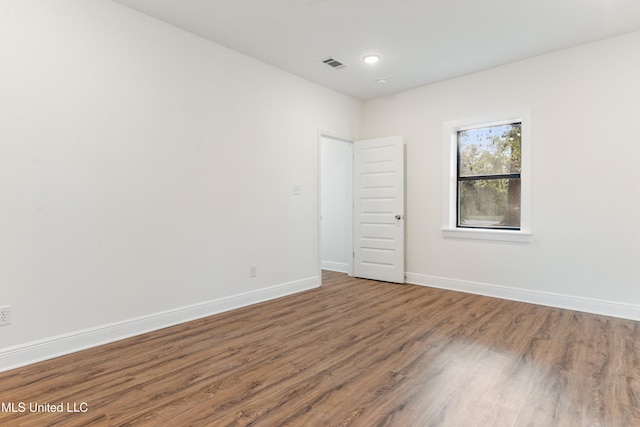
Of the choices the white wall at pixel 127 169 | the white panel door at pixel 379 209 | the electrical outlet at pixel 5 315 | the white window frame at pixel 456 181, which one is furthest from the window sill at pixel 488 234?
the electrical outlet at pixel 5 315

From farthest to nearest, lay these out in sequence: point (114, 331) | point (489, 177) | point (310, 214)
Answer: point (310, 214)
point (489, 177)
point (114, 331)

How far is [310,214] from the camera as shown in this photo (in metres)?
4.73

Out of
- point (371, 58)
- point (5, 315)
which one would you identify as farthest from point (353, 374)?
point (371, 58)

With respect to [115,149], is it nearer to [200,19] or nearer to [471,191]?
[200,19]

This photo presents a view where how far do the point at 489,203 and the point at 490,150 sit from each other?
27.4 inches

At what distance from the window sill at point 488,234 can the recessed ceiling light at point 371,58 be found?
2.39m

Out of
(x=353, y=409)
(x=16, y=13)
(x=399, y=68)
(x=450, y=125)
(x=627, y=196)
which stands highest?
(x=399, y=68)

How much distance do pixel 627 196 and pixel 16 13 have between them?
547 cm

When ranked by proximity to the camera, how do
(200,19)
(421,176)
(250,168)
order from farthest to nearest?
(421,176) < (250,168) < (200,19)

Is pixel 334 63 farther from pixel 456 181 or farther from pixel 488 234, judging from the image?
pixel 488 234

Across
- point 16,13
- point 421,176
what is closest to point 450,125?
point 421,176

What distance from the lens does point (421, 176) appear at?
4.96 metres

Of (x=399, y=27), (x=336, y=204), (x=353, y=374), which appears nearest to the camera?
(x=353, y=374)

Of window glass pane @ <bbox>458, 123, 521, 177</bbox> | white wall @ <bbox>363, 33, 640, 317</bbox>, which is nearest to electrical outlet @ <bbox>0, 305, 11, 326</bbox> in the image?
white wall @ <bbox>363, 33, 640, 317</bbox>
